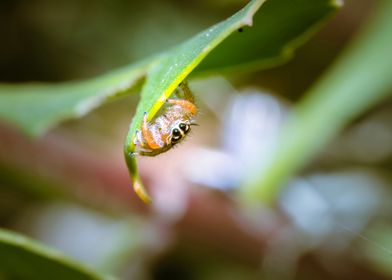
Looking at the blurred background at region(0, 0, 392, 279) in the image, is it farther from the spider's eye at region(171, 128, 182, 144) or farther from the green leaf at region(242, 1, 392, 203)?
the spider's eye at region(171, 128, 182, 144)

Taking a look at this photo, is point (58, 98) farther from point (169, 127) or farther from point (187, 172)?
point (187, 172)

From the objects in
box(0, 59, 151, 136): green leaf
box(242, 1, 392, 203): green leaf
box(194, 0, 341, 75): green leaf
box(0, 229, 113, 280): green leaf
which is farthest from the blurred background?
box(0, 229, 113, 280): green leaf

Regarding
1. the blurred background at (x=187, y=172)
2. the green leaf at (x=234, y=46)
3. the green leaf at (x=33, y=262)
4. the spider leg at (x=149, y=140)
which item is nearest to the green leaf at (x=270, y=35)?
the green leaf at (x=234, y=46)

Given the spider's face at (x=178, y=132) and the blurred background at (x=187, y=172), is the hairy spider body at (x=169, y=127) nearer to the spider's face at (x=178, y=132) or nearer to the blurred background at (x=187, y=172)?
the spider's face at (x=178, y=132)

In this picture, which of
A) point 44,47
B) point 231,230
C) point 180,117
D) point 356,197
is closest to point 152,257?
point 231,230

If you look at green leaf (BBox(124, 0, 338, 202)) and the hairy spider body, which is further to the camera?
the hairy spider body

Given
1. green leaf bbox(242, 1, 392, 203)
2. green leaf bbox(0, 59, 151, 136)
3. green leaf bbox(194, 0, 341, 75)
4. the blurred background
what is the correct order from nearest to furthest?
green leaf bbox(194, 0, 341, 75), green leaf bbox(0, 59, 151, 136), green leaf bbox(242, 1, 392, 203), the blurred background

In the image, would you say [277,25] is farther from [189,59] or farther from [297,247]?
[297,247]
